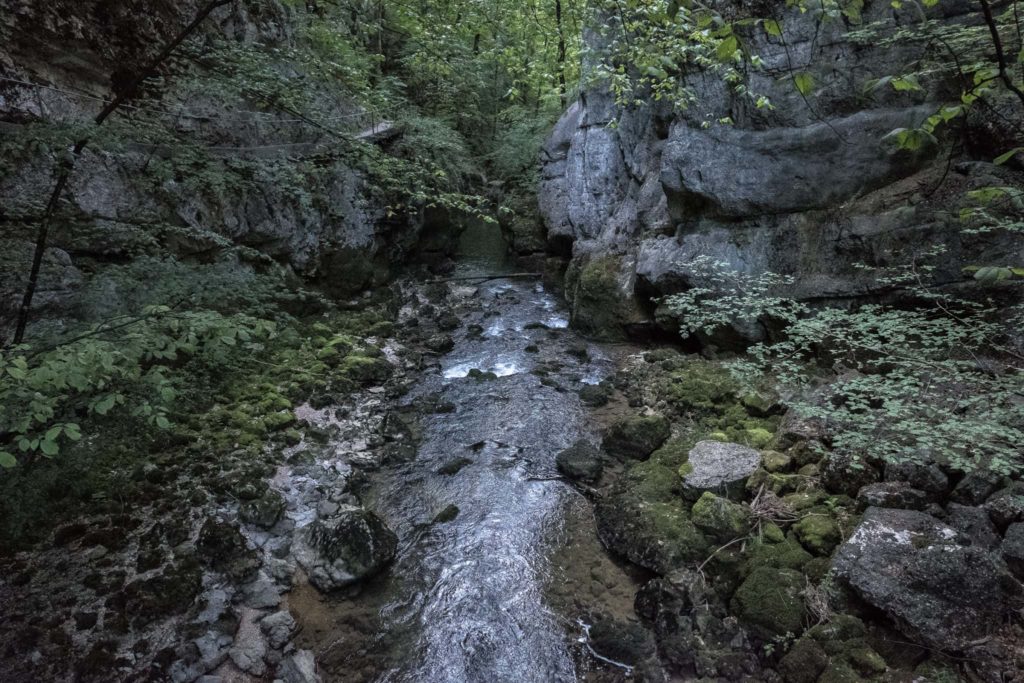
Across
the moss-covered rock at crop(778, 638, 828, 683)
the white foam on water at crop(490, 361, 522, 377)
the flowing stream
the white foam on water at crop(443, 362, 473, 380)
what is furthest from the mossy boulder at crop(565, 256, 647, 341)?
the moss-covered rock at crop(778, 638, 828, 683)

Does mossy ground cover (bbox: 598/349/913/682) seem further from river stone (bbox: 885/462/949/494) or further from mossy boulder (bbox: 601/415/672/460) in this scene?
river stone (bbox: 885/462/949/494)

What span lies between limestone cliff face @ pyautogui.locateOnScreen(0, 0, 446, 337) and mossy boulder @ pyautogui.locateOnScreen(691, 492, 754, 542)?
6.89 meters

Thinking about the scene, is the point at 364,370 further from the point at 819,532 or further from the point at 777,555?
the point at 819,532

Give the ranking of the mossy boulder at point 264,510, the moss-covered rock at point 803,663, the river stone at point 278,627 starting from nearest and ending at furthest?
the moss-covered rock at point 803,663
the river stone at point 278,627
the mossy boulder at point 264,510

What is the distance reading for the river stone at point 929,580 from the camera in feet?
14.5

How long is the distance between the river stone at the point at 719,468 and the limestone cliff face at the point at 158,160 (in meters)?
6.80

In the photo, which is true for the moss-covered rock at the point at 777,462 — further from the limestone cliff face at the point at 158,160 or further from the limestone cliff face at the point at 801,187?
the limestone cliff face at the point at 158,160

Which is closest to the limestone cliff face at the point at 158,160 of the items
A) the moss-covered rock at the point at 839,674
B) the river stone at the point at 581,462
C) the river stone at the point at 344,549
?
the river stone at the point at 344,549

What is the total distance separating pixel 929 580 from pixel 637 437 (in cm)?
428

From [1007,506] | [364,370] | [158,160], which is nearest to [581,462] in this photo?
[1007,506]

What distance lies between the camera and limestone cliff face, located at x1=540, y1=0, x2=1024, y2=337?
868 centimetres

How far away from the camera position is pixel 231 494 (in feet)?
23.0

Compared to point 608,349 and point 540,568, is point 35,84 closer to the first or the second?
point 540,568

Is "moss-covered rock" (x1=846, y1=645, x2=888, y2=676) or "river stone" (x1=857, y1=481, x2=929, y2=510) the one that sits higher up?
"river stone" (x1=857, y1=481, x2=929, y2=510)
